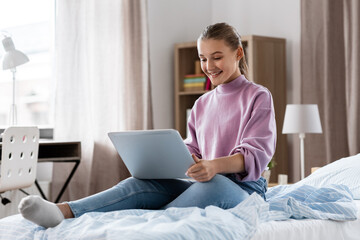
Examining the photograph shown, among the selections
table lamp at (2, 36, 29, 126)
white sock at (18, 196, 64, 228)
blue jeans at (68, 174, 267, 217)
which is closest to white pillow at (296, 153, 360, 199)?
blue jeans at (68, 174, 267, 217)

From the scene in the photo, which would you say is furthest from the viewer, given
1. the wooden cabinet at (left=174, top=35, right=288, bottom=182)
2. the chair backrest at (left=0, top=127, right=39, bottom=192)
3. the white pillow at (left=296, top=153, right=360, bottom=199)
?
the wooden cabinet at (left=174, top=35, right=288, bottom=182)

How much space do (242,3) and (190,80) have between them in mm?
669

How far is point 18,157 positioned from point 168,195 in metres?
1.47

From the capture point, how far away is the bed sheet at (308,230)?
161cm

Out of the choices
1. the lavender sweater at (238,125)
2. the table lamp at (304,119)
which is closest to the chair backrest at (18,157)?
the lavender sweater at (238,125)

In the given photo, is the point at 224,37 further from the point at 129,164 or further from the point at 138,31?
the point at 138,31

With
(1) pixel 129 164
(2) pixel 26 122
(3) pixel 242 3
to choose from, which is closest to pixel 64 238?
(1) pixel 129 164

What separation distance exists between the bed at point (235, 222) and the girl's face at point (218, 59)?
1.37 feet

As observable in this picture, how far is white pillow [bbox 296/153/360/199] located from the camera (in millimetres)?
2314

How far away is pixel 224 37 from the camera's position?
1.87 m

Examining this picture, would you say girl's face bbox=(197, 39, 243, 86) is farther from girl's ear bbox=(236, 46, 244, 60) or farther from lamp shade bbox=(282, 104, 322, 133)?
lamp shade bbox=(282, 104, 322, 133)

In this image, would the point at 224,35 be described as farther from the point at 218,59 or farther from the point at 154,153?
the point at 154,153

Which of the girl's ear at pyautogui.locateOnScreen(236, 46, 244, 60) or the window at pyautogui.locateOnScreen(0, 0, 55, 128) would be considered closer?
the girl's ear at pyautogui.locateOnScreen(236, 46, 244, 60)

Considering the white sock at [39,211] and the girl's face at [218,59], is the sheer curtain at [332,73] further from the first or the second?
the white sock at [39,211]
